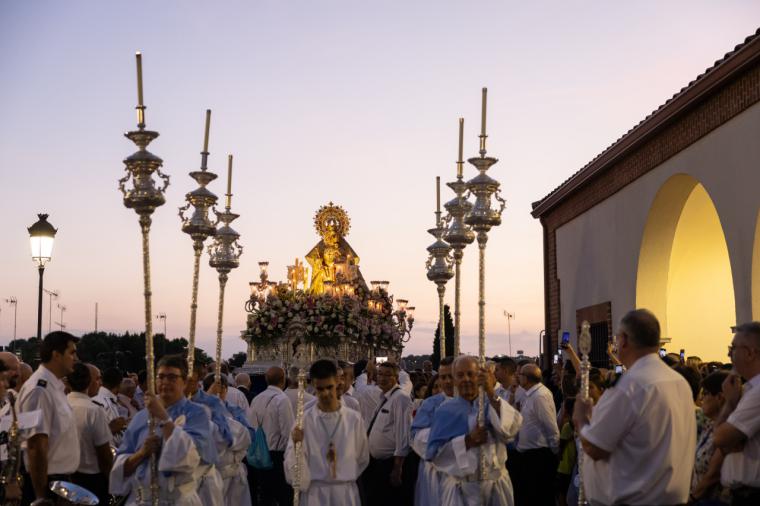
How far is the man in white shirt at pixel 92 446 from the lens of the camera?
9.66 metres

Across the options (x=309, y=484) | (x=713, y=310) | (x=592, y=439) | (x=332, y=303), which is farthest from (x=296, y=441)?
(x=713, y=310)

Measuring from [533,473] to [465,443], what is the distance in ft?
14.5

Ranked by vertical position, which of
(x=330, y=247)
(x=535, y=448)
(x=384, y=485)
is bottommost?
(x=384, y=485)

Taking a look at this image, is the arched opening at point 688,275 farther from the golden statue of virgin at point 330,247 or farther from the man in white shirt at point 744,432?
the man in white shirt at point 744,432

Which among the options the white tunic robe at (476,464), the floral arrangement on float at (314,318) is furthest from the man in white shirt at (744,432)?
the floral arrangement on float at (314,318)

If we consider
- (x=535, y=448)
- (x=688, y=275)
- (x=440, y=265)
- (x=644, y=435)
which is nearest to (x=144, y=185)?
(x=644, y=435)

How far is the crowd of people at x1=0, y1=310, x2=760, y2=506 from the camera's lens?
7.27 m

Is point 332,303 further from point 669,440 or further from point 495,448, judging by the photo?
point 669,440

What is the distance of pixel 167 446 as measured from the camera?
8.73 m

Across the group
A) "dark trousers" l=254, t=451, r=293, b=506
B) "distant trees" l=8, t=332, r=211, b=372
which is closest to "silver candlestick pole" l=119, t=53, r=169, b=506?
"dark trousers" l=254, t=451, r=293, b=506

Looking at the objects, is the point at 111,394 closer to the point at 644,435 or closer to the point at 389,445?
the point at 389,445

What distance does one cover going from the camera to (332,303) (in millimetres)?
21938

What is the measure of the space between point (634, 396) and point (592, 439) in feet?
1.26

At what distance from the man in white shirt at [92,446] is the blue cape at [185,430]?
2.04 feet
